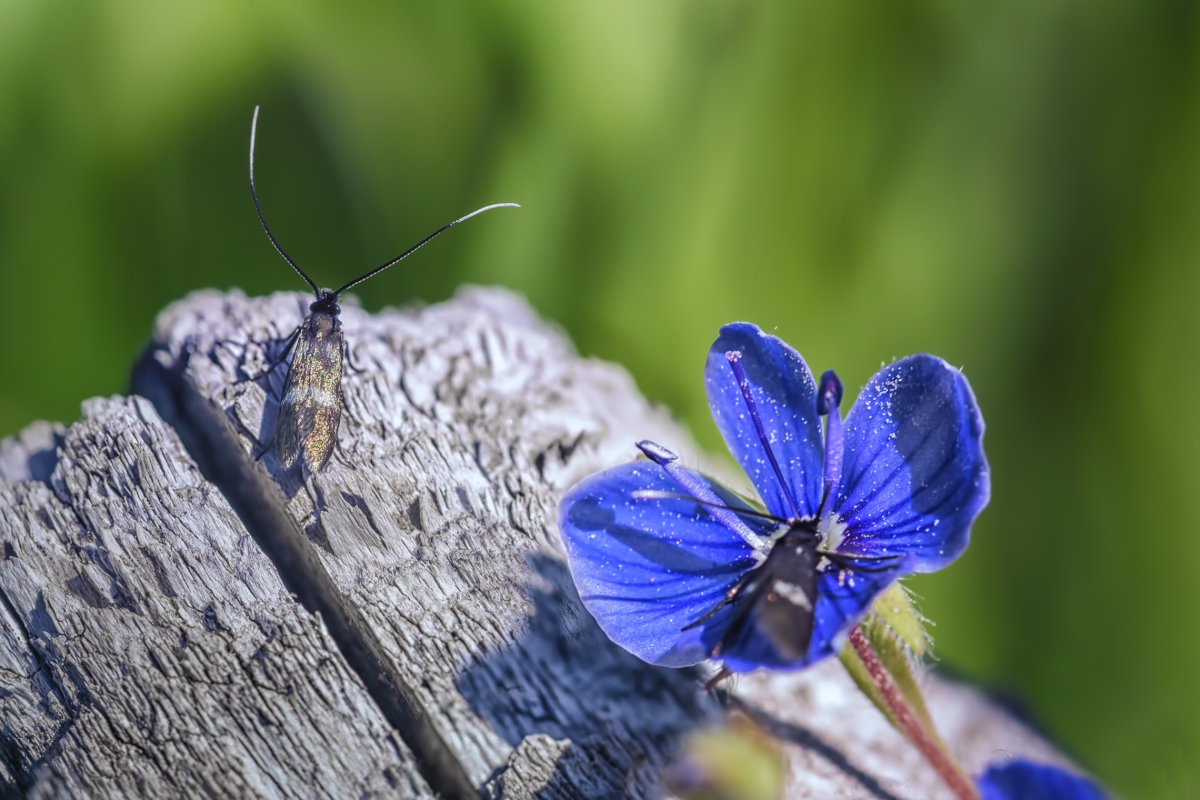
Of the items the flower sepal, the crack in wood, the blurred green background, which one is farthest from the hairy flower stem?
the blurred green background

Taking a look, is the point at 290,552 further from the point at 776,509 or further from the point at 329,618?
the point at 776,509

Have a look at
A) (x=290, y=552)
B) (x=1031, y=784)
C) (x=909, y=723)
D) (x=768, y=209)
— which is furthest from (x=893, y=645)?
(x=768, y=209)

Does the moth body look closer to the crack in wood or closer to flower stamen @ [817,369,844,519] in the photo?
the crack in wood

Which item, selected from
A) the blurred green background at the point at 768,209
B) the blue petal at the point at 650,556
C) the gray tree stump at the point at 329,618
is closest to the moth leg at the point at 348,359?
the gray tree stump at the point at 329,618

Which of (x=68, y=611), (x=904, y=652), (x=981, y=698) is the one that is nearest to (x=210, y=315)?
(x=68, y=611)

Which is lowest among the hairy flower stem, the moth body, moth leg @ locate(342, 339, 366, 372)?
the hairy flower stem

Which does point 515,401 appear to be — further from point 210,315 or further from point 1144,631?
point 1144,631
